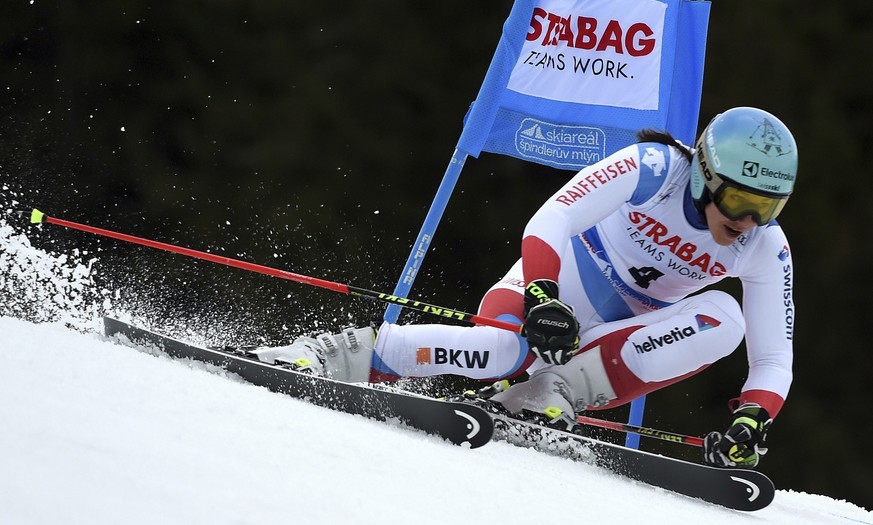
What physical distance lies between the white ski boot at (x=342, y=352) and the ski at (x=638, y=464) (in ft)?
1.19

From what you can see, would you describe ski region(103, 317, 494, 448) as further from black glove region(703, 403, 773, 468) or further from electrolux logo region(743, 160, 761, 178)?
electrolux logo region(743, 160, 761, 178)

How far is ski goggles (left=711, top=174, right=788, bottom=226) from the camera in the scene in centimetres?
227

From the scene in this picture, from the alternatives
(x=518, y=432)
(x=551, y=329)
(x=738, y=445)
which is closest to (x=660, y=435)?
(x=738, y=445)

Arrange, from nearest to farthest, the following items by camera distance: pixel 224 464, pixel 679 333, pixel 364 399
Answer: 1. pixel 224 464
2. pixel 364 399
3. pixel 679 333

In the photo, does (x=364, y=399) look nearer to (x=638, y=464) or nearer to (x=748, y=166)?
(x=638, y=464)

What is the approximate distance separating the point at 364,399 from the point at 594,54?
152 centimetres

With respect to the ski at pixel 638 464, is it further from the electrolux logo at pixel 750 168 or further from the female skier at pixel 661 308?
the electrolux logo at pixel 750 168

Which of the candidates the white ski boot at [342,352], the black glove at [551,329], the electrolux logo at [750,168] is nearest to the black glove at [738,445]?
the black glove at [551,329]

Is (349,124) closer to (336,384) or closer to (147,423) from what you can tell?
(336,384)

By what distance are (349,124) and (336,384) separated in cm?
292

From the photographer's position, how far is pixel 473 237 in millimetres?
5043

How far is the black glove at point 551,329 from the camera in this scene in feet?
7.09

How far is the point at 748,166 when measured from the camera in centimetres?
226

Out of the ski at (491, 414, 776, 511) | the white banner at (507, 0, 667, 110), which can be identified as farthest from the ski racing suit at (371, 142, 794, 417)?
the white banner at (507, 0, 667, 110)
